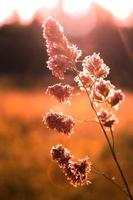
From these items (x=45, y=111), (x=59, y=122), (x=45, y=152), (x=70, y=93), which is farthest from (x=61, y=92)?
(x=45, y=111)

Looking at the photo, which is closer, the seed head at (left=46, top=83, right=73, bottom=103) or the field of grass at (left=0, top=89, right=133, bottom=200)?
the seed head at (left=46, top=83, right=73, bottom=103)

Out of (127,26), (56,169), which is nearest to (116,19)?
(127,26)

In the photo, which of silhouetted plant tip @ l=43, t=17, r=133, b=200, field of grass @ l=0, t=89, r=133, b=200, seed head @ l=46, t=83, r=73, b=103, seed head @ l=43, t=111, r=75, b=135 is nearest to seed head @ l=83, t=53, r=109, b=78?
silhouetted plant tip @ l=43, t=17, r=133, b=200

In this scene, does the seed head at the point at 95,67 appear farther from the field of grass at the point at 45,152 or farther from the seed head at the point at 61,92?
the field of grass at the point at 45,152

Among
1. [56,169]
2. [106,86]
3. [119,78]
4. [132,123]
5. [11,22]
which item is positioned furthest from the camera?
[11,22]

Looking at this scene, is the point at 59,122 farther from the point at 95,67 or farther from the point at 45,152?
the point at 45,152

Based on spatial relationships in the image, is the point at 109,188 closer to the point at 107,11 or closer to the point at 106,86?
the point at 106,86

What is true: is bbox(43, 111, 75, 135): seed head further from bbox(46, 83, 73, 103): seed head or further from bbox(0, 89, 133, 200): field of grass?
bbox(0, 89, 133, 200): field of grass
